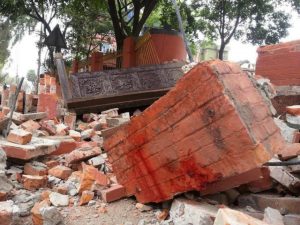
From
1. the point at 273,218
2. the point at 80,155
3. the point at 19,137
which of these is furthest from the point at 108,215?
the point at 19,137

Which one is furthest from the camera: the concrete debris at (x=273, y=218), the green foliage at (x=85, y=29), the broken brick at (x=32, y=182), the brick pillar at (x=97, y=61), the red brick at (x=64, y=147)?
the green foliage at (x=85, y=29)

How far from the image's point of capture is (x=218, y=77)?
2.07m

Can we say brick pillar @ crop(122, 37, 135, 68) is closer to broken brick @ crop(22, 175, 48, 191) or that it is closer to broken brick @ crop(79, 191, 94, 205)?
broken brick @ crop(22, 175, 48, 191)

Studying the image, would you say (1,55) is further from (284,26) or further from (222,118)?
(222,118)

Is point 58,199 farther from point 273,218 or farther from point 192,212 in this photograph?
point 273,218

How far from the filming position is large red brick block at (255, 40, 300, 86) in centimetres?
356

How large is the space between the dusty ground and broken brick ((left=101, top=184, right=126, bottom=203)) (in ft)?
0.17

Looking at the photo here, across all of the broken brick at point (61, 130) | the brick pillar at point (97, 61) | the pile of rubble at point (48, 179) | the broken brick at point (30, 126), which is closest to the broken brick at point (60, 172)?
the pile of rubble at point (48, 179)

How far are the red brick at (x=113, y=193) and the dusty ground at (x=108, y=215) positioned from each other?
2.1 inches

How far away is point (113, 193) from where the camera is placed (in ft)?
9.56

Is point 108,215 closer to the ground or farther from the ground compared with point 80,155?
closer to the ground

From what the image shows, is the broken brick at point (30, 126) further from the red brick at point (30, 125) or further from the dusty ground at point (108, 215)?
the dusty ground at point (108, 215)

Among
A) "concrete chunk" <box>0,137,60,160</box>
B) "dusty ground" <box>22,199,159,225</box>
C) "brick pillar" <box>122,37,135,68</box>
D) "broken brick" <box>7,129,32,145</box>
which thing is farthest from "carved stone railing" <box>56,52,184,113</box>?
"dusty ground" <box>22,199,159,225</box>

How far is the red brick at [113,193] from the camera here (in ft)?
9.47
